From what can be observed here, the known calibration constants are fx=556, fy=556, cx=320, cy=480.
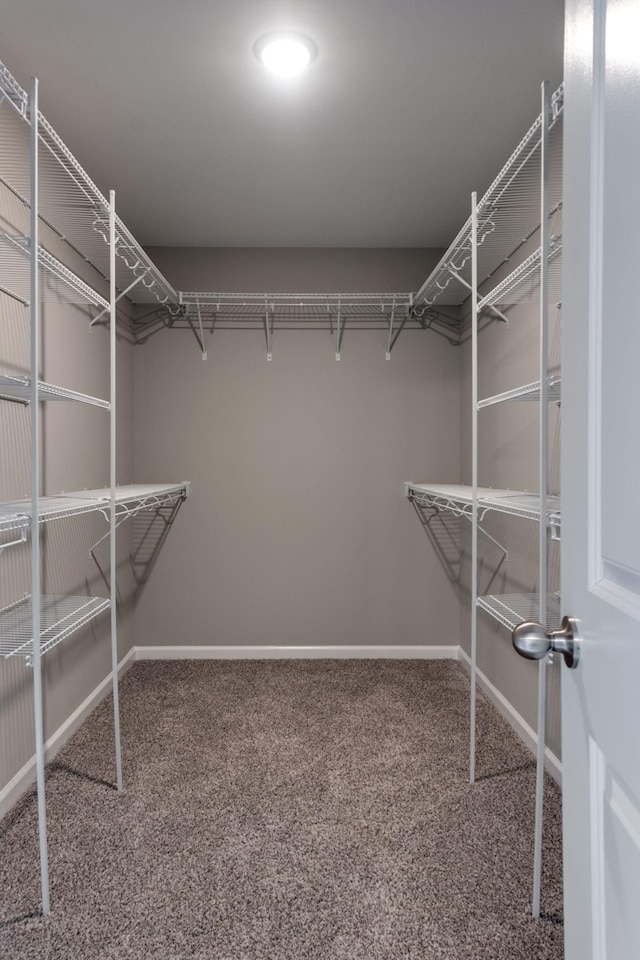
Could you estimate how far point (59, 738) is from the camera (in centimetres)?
215

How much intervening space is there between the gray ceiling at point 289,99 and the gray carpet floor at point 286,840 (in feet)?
7.41

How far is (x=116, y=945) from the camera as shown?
1.28m

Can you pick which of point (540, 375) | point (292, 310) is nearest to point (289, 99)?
point (540, 375)

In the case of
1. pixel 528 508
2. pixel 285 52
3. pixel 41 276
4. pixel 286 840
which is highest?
pixel 285 52

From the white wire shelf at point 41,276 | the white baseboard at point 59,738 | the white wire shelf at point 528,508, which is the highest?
the white wire shelf at point 41,276

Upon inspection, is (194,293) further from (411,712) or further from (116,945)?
(116,945)

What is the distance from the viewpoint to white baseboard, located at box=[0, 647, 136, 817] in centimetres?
176

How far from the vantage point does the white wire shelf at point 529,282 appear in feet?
5.11

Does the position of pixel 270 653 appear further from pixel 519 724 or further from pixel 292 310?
pixel 292 310

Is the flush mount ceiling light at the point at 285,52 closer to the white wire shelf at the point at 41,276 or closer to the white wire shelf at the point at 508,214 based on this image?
the white wire shelf at the point at 508,214

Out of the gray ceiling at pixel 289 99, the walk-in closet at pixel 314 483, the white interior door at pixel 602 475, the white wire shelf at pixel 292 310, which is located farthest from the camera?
the white wire shelf at pixel 292 310

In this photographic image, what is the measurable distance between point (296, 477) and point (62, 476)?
50.0 inches

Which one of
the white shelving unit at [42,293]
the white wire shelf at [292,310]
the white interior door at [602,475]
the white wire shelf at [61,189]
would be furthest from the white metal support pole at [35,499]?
the white wire shelf at [292,310]

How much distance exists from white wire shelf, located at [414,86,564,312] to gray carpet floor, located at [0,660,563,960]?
1.81 m
